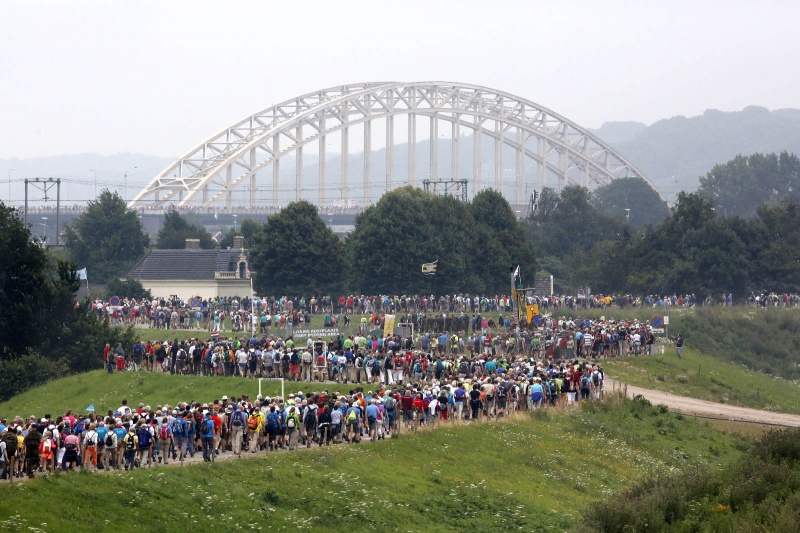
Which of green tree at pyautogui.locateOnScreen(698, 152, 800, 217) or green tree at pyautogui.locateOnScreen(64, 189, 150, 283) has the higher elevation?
green tree at pyautogui.locateOnScreen(698, 152, 800, 217)

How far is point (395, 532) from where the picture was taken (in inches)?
1082

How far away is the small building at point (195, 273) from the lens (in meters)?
80.7

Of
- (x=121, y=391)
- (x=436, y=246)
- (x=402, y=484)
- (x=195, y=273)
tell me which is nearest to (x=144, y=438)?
(x=402, y=484)

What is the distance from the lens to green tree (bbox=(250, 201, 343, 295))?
7925 centimetres

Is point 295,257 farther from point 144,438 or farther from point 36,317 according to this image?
point 144,438

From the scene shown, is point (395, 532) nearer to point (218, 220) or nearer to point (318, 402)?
point (318, 402)

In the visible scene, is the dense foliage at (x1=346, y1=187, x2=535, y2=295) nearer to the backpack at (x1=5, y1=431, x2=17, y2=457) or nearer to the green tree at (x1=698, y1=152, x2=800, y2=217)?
the backpack at (x1=5, y1=431, x2=17, y2=457)

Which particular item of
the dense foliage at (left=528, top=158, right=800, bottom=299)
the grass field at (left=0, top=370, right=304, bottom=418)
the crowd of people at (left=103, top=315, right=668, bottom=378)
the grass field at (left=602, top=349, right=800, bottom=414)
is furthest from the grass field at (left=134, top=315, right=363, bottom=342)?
the dense foliage at (left=528, top=158, right=800, bottom=299)

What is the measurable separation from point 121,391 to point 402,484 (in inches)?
726

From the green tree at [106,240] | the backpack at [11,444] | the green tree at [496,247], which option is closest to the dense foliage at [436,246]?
the green tree at [496,247]

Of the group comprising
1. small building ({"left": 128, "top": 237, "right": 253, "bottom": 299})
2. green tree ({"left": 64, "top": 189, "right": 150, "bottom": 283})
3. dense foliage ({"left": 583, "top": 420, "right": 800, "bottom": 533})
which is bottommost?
dense foliage ({"left": 583, "top": 420, "right": 800, "bottom": 533})

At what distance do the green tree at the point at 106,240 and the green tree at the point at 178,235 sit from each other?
290 cm

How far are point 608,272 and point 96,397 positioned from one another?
5294cm

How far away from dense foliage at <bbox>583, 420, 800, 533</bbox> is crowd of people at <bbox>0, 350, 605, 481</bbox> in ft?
20.8
